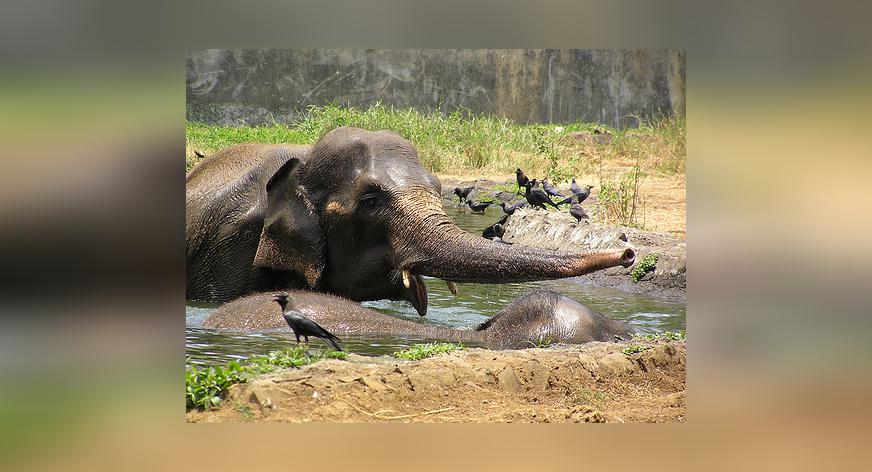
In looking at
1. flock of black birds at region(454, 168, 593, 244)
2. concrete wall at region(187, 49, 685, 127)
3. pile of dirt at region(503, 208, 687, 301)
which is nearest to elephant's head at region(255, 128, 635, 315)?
pile of dirt at region(503, 208, 687, 301)

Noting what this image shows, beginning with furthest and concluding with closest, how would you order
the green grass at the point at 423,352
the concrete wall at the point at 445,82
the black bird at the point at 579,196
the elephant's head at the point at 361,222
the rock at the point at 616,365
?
1. the concrete wall at the point at 445,82
2. the black bird at the point at 579,196
3. the elephant's head at the point at 361,222
4. the rock at the point at 616,365
5. the green grass at the point at 423,352

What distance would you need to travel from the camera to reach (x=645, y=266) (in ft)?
37.5

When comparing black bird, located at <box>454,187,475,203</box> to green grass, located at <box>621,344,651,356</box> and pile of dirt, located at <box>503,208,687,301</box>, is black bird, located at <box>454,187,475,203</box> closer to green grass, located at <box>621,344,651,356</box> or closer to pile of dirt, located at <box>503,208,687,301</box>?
pile of dirt, located at <box>503,208,687,301</box>

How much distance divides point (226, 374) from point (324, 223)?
321 centimetres

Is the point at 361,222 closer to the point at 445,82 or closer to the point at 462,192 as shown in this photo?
the point at 462,192

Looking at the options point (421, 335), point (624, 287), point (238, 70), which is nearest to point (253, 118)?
point (238, 70)

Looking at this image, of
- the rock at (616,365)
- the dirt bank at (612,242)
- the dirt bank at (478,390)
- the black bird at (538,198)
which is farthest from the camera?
the black bird at (538,198)

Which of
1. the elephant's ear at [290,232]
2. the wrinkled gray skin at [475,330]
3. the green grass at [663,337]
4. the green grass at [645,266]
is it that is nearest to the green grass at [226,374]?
the wrinkled gray skin at [475,330]

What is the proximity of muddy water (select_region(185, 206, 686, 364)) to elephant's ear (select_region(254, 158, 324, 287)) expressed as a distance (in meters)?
0.76

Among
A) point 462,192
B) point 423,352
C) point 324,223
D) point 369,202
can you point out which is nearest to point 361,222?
point 369,202

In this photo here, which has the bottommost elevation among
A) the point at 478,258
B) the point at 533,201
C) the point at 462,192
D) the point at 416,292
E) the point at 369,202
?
the point at 416,292

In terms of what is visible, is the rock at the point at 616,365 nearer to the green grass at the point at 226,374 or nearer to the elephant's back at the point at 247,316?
the green grass at the point at 226,374

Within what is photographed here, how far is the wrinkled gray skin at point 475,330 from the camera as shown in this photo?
750 centimetres
